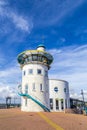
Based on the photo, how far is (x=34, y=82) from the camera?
30.5 metres

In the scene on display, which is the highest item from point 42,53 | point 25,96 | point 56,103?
point 42,53

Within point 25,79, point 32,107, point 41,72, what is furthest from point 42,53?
point 32,107

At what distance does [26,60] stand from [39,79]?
5.17 m

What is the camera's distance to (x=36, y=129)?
12398mm

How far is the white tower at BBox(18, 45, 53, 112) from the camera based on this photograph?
96.7 ft

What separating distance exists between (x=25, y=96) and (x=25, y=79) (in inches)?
140

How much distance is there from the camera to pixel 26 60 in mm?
32500

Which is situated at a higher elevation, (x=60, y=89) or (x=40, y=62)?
(x=40, y=62)

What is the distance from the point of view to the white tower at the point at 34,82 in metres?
29.5

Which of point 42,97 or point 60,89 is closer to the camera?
point 42,97

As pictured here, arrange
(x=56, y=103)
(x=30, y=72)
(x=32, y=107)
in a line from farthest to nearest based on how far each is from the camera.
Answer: (x=56, y=103), (x=30, y=72), (x=32, y=107)

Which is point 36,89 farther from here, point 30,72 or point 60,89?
point 60,89

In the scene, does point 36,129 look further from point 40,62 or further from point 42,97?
point 40,62

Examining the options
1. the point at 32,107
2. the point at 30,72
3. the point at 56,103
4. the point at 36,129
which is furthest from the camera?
the point at 56,103
